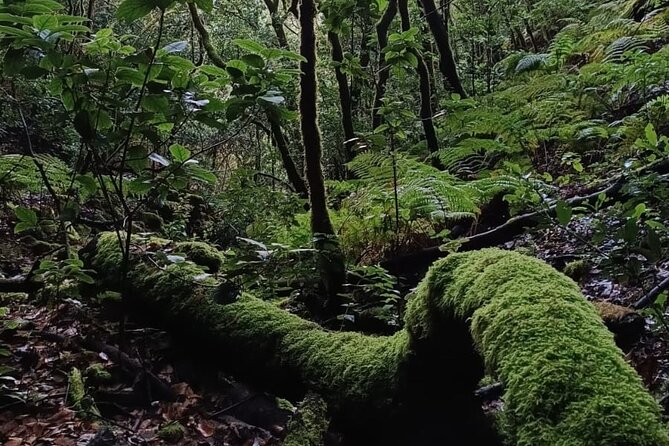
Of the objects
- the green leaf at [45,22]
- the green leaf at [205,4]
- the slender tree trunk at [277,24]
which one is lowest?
the green leaf at [45,22]

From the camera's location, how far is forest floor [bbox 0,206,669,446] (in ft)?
9.59

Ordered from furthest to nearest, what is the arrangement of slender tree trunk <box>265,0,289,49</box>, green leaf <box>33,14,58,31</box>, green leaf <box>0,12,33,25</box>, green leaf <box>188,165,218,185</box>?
slender tree trunk <box>265,0,289,49</box>
green leaf <box>188,165,218,185</box>
green leaf <box>33,14,58,31</box>
green leaf <box>0,12,33,25</box>

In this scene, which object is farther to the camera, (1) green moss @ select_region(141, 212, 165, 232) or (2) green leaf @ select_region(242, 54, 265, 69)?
(1) green moss @ select_region(141, 212, 165, 232)

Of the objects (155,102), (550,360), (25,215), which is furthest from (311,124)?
(550,360)

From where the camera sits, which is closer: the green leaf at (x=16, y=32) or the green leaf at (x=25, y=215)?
the green leaf at (x=16, y=32)

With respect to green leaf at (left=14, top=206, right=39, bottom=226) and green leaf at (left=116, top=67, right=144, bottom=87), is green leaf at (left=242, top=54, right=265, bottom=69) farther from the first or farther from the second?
green leaf at (left=14, top=206, right=39, bottom=226)

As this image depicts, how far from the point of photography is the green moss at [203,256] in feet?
14.6

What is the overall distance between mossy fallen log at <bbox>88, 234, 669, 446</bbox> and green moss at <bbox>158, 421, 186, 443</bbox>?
0.48 m

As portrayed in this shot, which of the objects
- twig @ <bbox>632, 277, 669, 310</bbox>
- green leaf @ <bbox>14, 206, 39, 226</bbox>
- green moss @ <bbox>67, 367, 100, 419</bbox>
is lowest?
green moss @ <bbox>67, 367, 100, 419</bbox>

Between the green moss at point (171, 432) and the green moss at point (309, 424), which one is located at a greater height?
the green moss at point (309, 424)

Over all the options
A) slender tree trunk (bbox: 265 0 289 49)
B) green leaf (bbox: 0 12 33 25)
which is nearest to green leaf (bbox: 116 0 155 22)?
green leaf (bbox: 0 12 33 25)

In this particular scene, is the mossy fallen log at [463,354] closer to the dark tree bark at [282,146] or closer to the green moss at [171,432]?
the green moss at [171,432]

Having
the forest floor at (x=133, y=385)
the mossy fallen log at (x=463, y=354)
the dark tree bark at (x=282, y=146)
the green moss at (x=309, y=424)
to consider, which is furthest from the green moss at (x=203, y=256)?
the dark tree bark at (x=282, y=146)

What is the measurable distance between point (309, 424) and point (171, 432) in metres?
0.94
